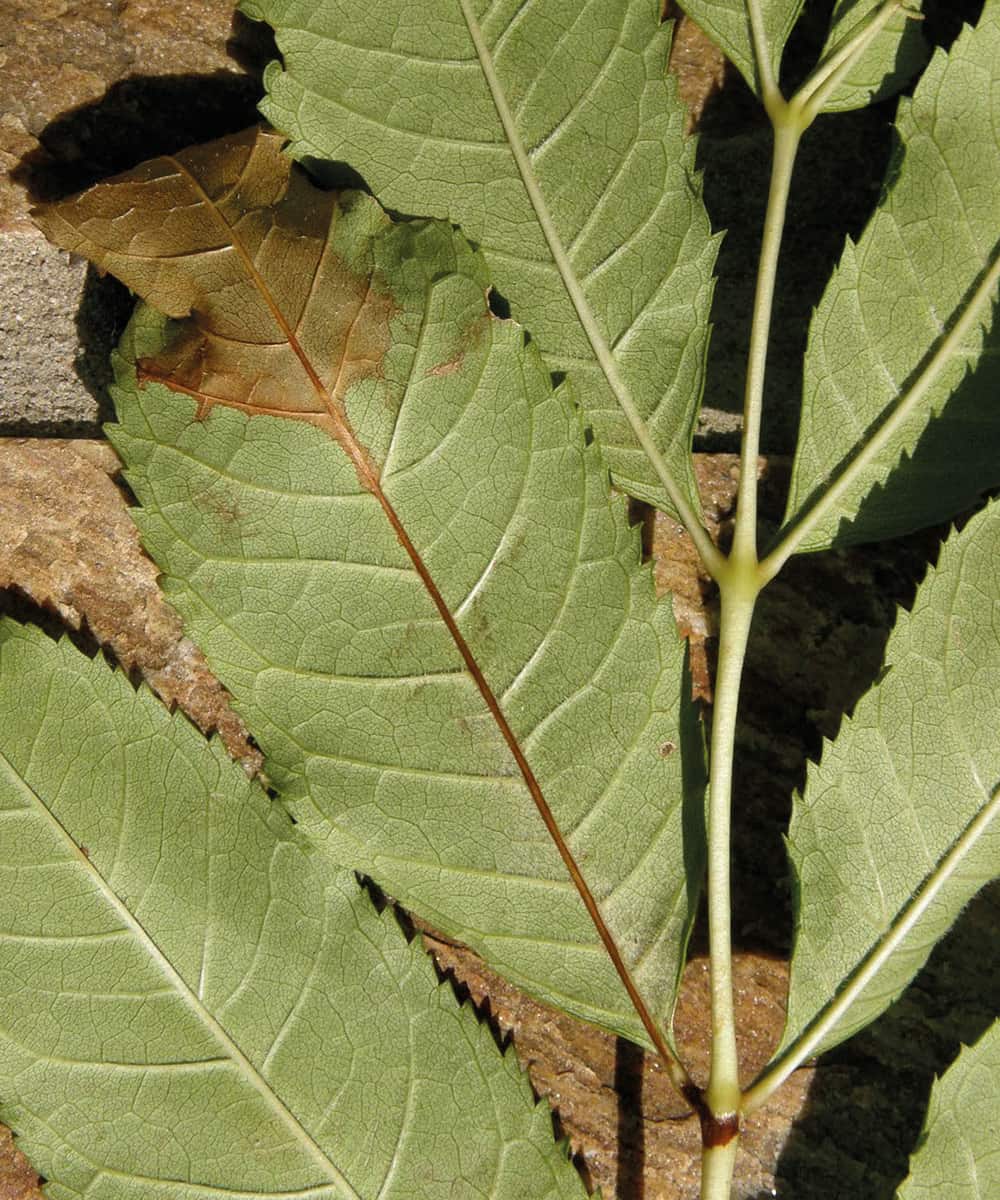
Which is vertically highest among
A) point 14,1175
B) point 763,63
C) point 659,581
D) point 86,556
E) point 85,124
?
point 763,63

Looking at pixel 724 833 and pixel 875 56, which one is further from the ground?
pixel 875 56

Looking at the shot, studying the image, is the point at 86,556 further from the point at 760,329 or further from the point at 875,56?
the point at 875,56

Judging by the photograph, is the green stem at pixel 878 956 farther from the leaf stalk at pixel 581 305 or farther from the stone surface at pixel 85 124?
the stone surface at pixel 85 124

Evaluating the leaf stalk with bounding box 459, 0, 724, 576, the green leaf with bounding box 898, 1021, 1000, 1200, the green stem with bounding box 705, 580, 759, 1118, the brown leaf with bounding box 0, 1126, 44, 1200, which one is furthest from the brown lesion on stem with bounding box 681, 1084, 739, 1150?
the brown leaf with bounding box 0, 1126, 44, 1200

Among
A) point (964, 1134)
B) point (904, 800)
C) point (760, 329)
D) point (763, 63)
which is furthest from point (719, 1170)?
point (763, 63)

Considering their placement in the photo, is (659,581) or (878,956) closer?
(878,956)

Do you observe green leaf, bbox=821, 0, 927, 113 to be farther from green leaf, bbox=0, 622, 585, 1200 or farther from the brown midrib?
green leaf, bbox=0, 622, 585, 1200

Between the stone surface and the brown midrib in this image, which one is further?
the stone surface
